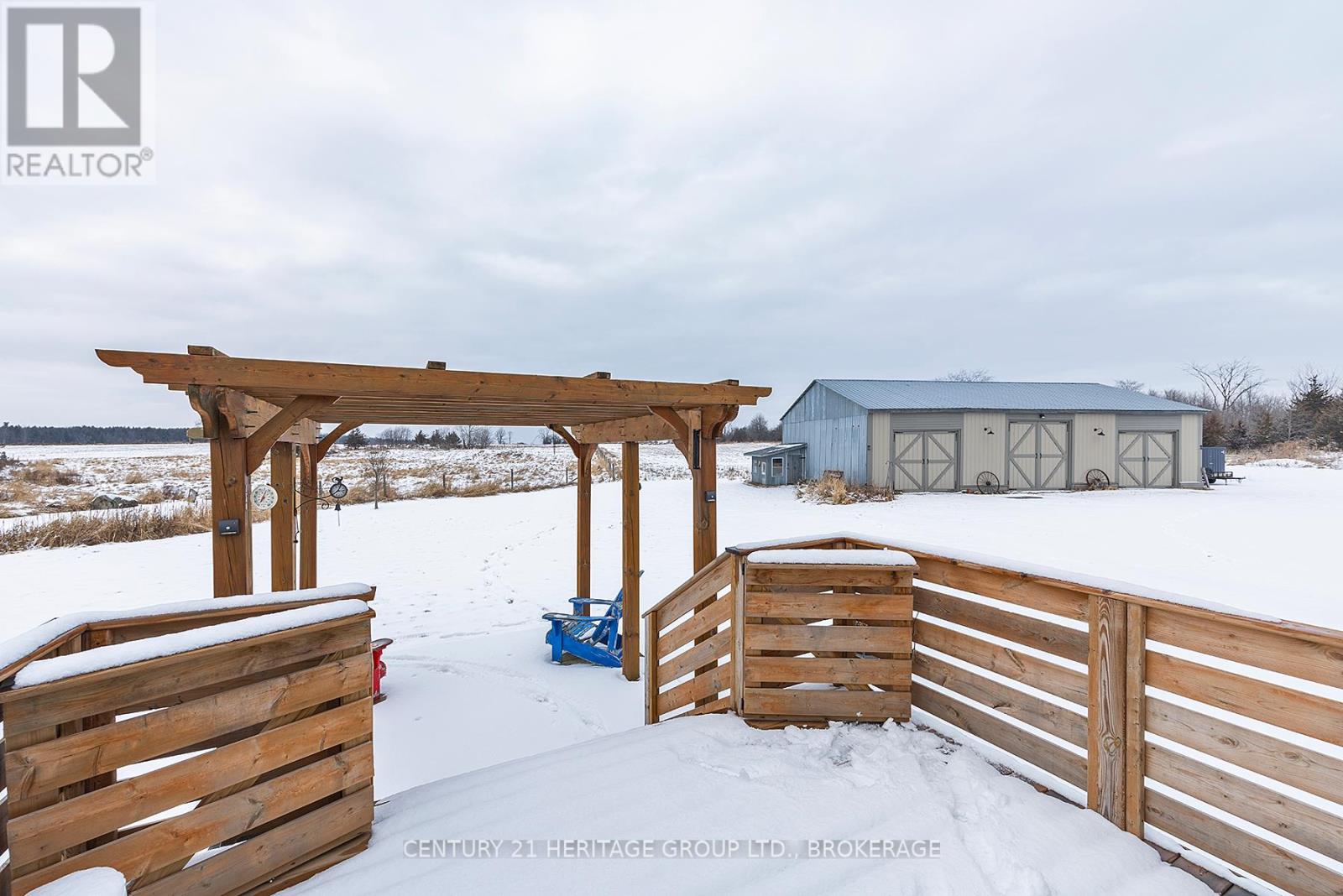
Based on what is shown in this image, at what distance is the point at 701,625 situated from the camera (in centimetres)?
332

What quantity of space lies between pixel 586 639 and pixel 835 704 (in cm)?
299

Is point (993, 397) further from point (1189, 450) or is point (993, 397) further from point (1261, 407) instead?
point (1261, 407)

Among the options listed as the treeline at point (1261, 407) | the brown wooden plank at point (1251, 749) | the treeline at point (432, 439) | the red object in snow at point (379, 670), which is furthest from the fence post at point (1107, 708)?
the treeline at point (432, 439)

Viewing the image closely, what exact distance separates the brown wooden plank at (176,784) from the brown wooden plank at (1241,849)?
2.90 m

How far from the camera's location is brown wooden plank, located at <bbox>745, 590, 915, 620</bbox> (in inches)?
111

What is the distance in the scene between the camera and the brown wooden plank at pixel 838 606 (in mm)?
2826

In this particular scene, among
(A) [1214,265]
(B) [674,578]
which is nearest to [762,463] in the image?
(B) [674,578]

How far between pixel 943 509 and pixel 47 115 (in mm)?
15575

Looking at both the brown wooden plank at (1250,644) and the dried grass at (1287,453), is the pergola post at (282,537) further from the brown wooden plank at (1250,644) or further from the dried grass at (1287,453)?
the dried grass at (1287,453)

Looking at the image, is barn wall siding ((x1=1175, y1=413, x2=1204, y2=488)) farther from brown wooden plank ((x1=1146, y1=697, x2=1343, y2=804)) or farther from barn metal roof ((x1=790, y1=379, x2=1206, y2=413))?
brown wooden plank ((x1=1146, y1=697, x2=1343, y2=804))

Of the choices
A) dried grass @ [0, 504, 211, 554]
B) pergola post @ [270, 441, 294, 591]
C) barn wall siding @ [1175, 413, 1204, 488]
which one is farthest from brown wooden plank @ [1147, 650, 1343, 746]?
barn wall siding @ [1175, 413, 1204, 488]

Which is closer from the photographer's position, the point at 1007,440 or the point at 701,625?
the point at 701,625

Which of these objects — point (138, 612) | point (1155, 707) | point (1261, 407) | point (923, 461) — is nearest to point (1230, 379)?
point (1261, 407)

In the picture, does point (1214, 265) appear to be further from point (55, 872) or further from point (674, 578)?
point (55, 872)
